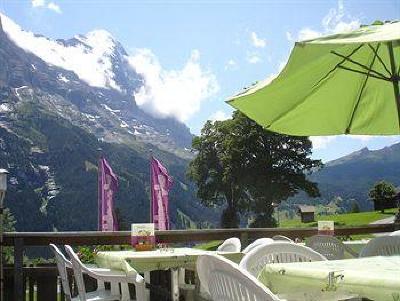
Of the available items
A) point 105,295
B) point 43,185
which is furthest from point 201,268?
point 43,185

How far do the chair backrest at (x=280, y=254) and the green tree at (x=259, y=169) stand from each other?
4066cm

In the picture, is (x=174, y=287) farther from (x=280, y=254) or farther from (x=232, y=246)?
(x=280, y=254)

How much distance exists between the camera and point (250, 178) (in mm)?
45094

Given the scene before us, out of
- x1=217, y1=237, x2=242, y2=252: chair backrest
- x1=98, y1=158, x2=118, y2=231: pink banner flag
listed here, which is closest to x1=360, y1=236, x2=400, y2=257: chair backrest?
x1=217, y1=237, x2=242, y2=252: chair backrest

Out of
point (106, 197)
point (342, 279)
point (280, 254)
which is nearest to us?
point (342, 279)

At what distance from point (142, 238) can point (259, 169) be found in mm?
40620

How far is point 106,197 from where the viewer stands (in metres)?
17.5

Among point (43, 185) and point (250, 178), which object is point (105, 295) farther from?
point (43, 185)

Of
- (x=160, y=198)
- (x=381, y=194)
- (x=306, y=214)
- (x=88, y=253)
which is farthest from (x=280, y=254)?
(x=381, y=194)

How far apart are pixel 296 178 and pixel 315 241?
135 feet

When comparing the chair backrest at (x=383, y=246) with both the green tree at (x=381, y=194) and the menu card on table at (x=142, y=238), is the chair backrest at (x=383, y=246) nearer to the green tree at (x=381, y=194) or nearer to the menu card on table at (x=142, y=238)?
the menu card on table at (x=142, y=238)

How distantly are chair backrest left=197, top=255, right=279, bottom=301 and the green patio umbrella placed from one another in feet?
6.28

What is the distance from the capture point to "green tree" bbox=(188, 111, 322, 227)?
45062 mm

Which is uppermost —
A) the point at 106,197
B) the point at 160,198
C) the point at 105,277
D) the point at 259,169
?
the point at 259,169
